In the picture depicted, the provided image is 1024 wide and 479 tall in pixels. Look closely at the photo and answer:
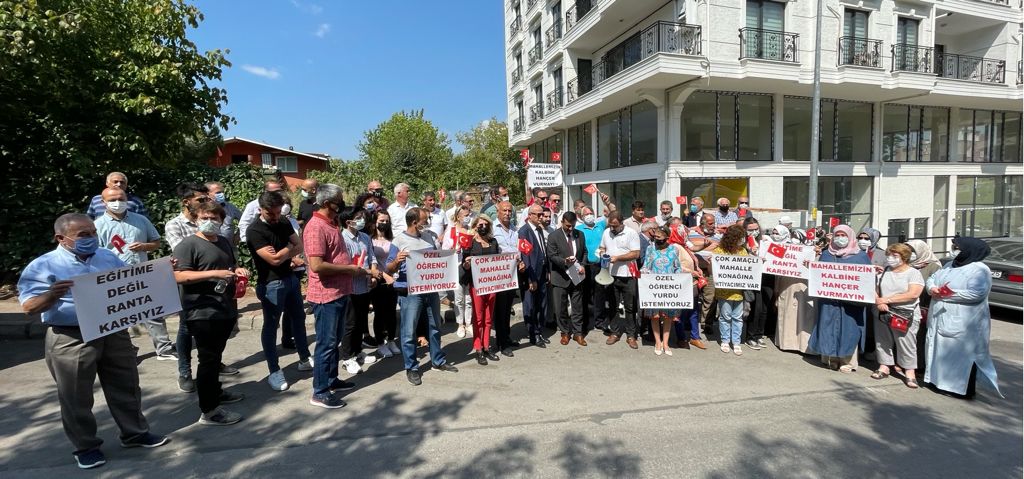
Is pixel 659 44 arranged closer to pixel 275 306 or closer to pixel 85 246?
pixel 275 306

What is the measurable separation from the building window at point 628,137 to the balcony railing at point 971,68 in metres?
12.3

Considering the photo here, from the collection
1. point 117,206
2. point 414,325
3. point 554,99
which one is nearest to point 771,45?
point 554,99

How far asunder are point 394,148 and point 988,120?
34.5 m

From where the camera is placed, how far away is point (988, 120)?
20.7 metres

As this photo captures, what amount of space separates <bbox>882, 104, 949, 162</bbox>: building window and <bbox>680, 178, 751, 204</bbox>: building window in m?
6.99

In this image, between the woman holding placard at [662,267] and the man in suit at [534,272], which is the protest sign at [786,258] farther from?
the man in suit at [534,272]

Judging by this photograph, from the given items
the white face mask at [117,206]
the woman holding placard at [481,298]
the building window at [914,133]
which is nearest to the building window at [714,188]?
the building window at [914,133]

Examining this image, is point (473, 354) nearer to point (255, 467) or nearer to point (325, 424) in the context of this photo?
point (325, 424)

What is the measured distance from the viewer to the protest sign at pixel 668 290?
20.1 feet

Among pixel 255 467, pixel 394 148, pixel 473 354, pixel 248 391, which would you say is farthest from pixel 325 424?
pixel 394 148

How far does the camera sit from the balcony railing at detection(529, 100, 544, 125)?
25.5 meters

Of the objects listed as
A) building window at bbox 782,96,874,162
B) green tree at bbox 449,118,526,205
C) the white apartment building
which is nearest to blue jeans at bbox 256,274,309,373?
the white apartment building

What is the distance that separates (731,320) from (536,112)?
70.7 ft

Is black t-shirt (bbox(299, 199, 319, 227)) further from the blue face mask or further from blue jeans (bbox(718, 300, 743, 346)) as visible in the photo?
blue jeans (bbox(718, 300, 743, 346))
